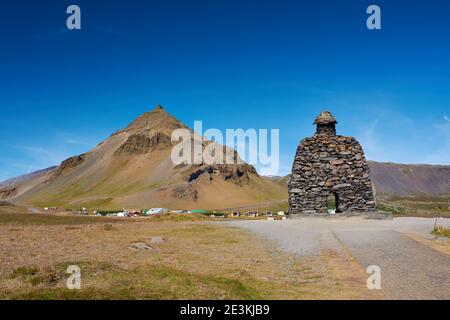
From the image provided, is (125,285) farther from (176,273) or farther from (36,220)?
(36,220)

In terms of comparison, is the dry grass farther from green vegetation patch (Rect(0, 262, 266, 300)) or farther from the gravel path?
the gravel path

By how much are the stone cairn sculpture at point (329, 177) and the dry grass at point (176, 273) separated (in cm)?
1607

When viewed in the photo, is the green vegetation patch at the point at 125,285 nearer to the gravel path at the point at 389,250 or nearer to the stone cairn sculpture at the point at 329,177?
the gravel path at the point at 389,250

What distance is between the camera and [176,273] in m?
11.8

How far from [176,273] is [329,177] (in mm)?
24485

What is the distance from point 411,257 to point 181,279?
28.9 feet

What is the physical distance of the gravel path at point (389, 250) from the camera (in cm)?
1036

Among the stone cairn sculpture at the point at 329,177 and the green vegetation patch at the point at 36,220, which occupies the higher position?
the stone cairn sculpture at the point at 329,177

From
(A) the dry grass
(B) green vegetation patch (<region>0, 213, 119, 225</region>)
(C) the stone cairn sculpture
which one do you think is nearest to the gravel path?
(A) the dry grass

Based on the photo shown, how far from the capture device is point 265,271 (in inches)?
504

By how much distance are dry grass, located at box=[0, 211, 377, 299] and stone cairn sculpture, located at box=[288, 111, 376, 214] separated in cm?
1607

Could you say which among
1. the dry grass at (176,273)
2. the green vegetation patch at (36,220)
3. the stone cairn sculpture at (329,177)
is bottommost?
the green vegetation patch at (36,220)

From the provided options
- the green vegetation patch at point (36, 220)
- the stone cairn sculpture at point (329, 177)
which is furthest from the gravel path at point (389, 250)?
the green vegetation patch at point (36, 220)

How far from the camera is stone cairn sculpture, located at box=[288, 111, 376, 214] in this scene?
3344cm
